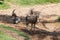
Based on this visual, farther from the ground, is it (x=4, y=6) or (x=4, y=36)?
(x=4, y=6)

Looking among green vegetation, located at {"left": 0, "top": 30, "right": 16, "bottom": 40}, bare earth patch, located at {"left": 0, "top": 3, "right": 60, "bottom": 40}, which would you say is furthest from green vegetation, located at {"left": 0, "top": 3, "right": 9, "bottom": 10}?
green vegetation, located at {"left": 0, "top": 30, "right": 16, "bottom": 40}

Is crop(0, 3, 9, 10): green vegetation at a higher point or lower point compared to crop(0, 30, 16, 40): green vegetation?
higher

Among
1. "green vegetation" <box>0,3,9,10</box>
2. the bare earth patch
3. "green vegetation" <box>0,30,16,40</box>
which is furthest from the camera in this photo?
"green vegetation" <box>0,3,9,10</box>

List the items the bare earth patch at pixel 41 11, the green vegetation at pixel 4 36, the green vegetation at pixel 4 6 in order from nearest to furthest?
the green vegetation at pixel 4 36, the bare earth patch at pixel 41 11, the green vegetation at pixel 4 6

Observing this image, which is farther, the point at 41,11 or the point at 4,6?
the point at 4,6

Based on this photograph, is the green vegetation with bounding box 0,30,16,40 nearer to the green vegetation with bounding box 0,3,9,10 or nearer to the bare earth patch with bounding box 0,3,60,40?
the bare earth patch with bounding box 0,3,60,40

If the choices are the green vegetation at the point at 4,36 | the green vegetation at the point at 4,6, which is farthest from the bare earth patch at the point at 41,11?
the green vegetation at the point at 4,36

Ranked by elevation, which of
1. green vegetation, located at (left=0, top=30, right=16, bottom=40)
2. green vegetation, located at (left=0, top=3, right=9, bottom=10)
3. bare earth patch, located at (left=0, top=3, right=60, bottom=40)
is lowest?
Answer: bare earth patch, located at (left=0, top=3, right=60, bottom=40)

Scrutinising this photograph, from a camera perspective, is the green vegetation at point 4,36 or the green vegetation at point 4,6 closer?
the green vegetation at point 4,36

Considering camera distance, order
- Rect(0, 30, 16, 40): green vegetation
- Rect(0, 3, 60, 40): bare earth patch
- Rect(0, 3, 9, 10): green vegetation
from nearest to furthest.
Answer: Rect(0, 30, 16, 40): green vegetation → Rect(0, 3, 60, 40): bare earth patch → Rect(0, 3, 9, 10): green vegetation

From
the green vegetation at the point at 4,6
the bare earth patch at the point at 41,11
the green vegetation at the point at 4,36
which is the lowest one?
the bare earth patch at the point at 41,11

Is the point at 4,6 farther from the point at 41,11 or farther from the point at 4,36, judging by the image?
the point at 4,36

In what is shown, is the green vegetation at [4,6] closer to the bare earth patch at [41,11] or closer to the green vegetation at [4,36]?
the bare earth patch at [41,11]

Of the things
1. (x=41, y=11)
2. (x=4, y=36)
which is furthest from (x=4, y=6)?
(x=4, y=36)
